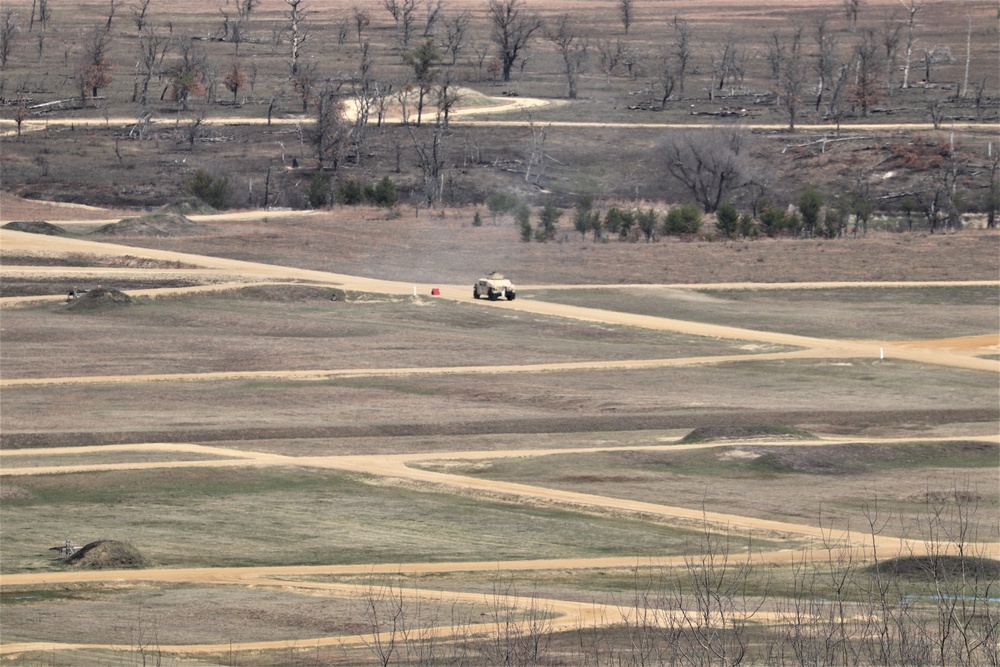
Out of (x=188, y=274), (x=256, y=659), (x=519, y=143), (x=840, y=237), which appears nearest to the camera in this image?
(x=256, y=659)

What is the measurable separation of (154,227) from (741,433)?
62.3 m

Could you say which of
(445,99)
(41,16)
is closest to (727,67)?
(445,99)

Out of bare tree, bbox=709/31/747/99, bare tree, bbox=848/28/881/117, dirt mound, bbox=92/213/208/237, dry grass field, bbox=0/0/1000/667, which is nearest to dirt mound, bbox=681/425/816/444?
dry grass field, bbox=0/0/1000/667

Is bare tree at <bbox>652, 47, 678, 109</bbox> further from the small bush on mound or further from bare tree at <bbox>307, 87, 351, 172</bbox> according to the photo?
the small bush on mound

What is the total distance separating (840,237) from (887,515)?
233ft

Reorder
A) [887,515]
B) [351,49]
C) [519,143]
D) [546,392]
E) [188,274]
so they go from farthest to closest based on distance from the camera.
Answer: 1. [351,49]
2. [519,143]
3. [188,274]
4. [546,392]
5. [887,515]

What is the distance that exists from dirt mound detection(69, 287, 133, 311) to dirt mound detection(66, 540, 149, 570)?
160 feet

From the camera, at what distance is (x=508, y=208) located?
419ft

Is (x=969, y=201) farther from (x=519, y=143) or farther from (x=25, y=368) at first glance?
(x=25, y=368)

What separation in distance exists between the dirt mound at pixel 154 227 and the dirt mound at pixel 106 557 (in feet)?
240

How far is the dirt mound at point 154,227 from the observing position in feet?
361

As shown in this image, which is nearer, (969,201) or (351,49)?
(969,201)

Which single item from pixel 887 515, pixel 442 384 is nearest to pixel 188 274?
pixel 442 384

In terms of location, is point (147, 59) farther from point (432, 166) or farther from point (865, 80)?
point (865, 80)
